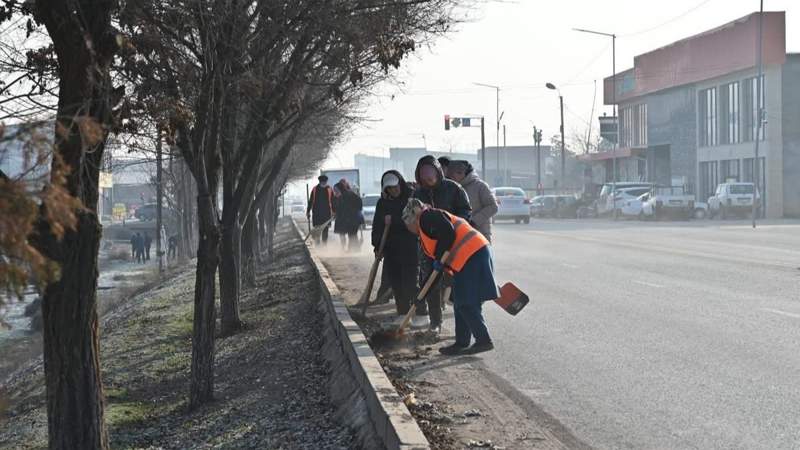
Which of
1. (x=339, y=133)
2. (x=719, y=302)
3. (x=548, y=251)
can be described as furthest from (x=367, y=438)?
(x=339, y=133)

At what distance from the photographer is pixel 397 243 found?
1391 cm

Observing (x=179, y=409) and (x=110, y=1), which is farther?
(x=179, y=409)

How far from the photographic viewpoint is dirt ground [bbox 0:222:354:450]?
9.02m

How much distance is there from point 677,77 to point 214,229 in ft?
203

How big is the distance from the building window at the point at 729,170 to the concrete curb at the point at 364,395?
5319 centimetres

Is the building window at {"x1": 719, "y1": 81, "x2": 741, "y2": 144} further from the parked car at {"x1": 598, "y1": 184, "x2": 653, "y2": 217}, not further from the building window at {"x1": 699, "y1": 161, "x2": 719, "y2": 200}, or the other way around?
the parked car at {"x1": 598, "y1": 184, "x2": 653, "y2": 217}

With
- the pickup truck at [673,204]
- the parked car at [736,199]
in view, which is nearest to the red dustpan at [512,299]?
the parked car at [736,199]

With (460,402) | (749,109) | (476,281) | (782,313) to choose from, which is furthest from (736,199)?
(460,402)

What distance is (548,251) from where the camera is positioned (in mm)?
28172

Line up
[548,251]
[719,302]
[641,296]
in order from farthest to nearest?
1. [548,251]
2. [641,296]
3. [719,302]

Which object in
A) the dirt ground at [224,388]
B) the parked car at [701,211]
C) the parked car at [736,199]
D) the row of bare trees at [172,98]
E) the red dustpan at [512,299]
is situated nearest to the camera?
the row of bare trees at [172,98]

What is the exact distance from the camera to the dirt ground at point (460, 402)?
7.33 m

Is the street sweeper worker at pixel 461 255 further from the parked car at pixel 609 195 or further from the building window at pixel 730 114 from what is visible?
the building window at pixel 730 114

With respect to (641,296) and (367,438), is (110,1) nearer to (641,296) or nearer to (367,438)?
(367,438)
